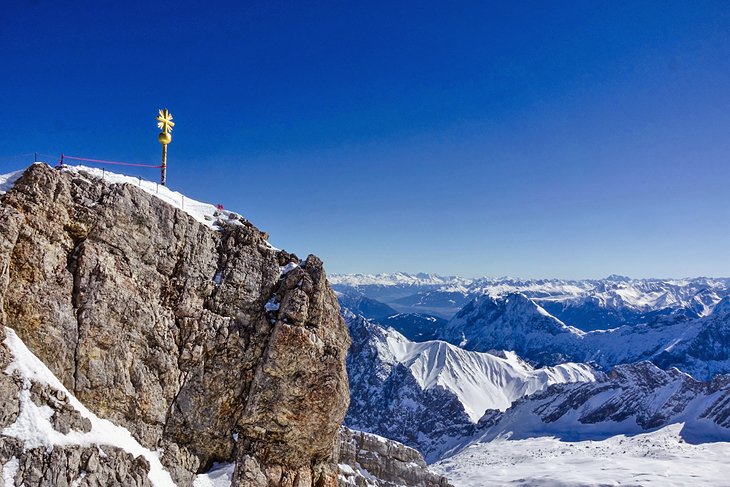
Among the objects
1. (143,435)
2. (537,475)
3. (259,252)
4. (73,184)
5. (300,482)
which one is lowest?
(537,475)

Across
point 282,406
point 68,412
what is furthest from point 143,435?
point 282,406

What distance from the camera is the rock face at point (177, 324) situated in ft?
109

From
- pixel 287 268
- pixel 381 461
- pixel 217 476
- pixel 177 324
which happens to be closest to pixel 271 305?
pixel 287 268

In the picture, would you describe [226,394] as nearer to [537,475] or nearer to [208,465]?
[208,465]

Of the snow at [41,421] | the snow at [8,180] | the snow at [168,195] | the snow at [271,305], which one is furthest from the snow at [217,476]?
the snow at [8,180]

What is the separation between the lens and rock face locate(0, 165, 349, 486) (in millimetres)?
33250

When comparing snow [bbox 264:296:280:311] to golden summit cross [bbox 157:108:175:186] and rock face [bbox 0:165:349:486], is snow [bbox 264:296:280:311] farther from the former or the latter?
golden summit cross [bbox 157:108:175:186]

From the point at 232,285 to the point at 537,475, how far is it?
585 ft

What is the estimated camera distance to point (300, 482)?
137ft

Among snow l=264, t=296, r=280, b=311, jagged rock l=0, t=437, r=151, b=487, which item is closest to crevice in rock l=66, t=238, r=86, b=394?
jagged rock l=0, t=437, r=151, b=487

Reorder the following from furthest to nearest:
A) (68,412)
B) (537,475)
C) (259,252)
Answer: (537,475) < (259,252) < (68,412)

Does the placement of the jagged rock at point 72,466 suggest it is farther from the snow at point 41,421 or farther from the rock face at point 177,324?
the rock face at point 177,324

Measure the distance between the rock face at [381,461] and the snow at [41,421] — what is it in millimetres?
55517

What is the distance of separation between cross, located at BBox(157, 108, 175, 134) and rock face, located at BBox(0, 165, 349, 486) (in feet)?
26.9
